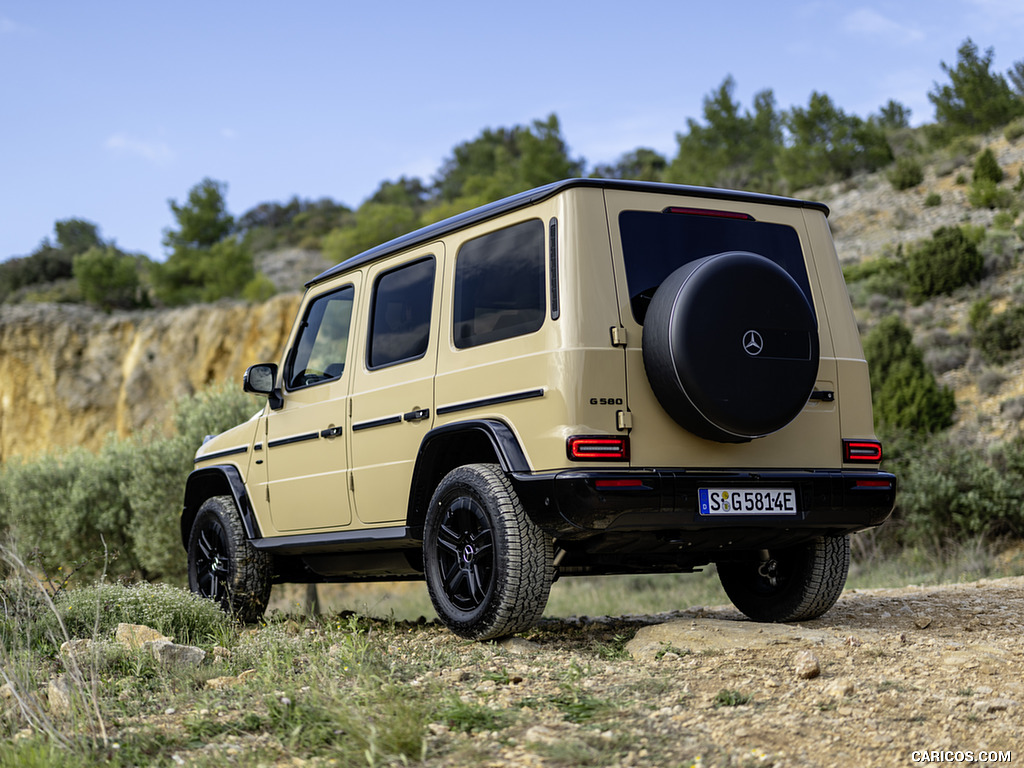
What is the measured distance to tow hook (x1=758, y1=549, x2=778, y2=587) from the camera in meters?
5.63

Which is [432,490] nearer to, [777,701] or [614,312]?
[614,312]

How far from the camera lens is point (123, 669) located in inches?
168

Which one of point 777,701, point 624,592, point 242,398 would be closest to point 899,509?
point 624,592

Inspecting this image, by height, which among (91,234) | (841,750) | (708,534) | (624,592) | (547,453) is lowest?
(624,592)

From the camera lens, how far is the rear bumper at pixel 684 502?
13.9 ft

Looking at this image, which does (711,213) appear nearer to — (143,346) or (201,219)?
(143,346)

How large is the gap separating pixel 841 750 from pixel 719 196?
282cm

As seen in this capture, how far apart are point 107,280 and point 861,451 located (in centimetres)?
3518

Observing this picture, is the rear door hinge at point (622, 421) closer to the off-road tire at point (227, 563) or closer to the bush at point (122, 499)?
the off-road tire at point (227, 563)

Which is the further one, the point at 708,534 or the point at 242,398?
the point at 242,398

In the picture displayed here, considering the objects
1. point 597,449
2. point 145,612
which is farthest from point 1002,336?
point 145,612

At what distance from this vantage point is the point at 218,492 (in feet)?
23.9

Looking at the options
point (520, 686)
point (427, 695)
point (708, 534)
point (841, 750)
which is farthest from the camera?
point (708, 534)

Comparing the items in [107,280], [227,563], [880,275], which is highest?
[107,280]
